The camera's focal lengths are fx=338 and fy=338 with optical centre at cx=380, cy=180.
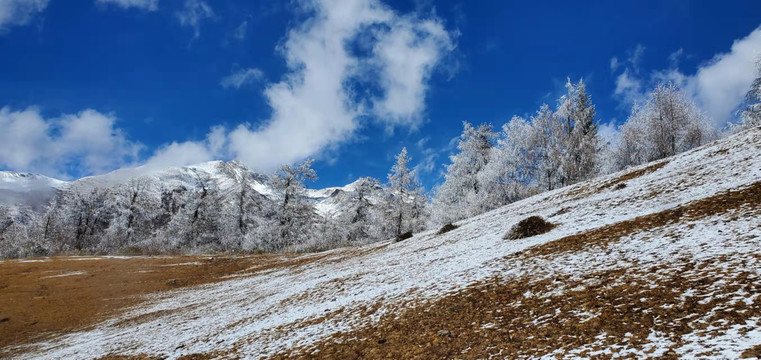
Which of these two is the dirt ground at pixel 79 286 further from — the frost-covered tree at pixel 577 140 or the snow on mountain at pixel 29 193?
the snow on mountain at pixel 29 193

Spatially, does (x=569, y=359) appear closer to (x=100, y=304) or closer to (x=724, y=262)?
(x=724, y=262)

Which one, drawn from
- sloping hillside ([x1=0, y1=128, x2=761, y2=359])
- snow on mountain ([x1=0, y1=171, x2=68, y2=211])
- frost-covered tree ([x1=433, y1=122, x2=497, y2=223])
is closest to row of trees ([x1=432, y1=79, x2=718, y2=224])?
frost-covered tree ([x1=433, y1=122, x2=497, y2=223])

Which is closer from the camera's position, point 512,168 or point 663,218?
point 663,218

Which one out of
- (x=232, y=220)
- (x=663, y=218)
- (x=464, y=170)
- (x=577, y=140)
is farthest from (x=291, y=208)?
(x=663, y=218)

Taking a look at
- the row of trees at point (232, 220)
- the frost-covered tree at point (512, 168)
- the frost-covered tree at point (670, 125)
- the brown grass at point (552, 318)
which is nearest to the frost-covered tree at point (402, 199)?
the row of trees at point (232, 220)

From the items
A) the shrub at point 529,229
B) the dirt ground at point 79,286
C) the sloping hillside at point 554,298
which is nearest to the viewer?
the sloping hillside at point 554,298

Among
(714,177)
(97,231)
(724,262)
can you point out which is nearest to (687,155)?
(714,177)

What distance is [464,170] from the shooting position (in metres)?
44.7

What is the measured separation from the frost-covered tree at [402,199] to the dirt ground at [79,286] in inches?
811

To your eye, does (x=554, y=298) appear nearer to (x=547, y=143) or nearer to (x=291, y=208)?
(x=547, y=143)

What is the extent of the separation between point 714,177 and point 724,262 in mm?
10263

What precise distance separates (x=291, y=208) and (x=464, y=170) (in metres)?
28.6

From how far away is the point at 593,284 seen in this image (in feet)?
24.0

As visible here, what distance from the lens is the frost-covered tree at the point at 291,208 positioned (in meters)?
55.4
